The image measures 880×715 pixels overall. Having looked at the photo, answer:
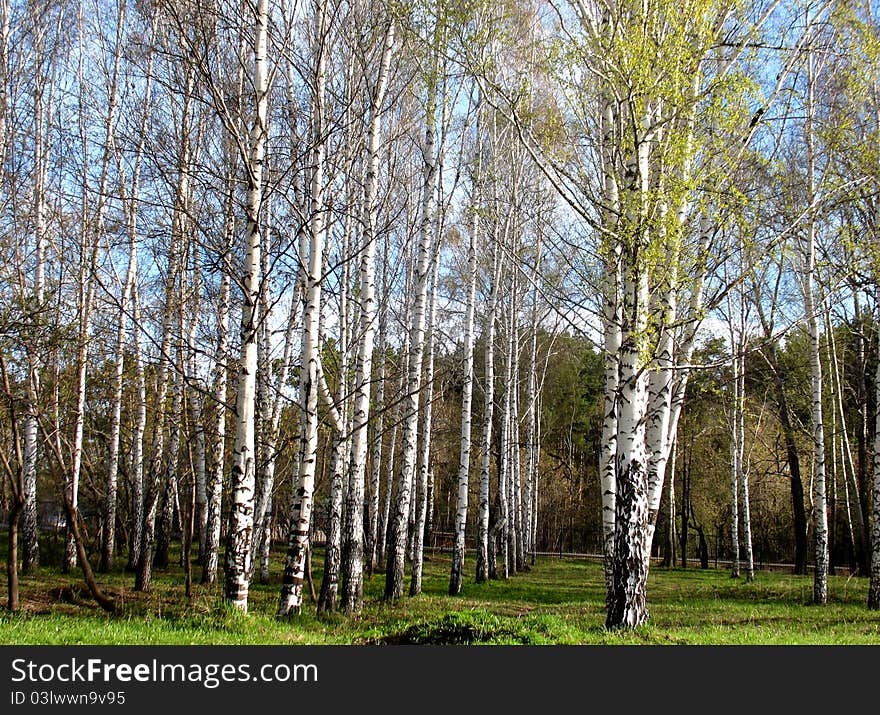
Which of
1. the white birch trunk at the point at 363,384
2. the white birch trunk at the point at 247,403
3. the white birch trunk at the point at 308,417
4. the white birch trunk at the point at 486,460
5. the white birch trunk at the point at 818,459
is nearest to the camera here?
the white birch trunk at the point at 247,403

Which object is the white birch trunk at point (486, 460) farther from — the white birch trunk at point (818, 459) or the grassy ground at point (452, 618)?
the white birch trunk at point (818, 459)

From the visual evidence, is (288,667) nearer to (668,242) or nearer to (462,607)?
(668,242)

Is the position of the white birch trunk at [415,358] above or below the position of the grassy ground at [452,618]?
above

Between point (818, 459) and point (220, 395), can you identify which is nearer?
point (220, 395)

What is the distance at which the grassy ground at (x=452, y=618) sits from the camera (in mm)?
5926

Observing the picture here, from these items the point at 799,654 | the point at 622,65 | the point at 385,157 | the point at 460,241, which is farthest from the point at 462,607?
the point at 460,241

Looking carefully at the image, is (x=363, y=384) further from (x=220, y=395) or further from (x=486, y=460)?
(x=486, y=460)

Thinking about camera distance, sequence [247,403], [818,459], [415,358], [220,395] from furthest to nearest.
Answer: [818,459], [415,358], [220,395], [247,403]

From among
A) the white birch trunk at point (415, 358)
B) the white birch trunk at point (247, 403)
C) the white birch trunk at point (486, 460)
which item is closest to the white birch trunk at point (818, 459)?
the white birch trunk at point (486, 460)

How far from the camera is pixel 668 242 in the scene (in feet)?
23.5

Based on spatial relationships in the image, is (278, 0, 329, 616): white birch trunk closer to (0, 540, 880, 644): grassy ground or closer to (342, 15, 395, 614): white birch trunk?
(0, 540, 880, 644): grassy ground

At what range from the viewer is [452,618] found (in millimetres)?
6523

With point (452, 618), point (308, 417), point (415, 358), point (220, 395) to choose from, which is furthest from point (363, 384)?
point (452, 618)

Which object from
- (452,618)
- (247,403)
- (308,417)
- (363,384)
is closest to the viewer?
(452,618)
